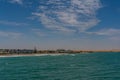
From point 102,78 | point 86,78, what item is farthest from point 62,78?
point 102,78

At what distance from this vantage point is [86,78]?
182ft

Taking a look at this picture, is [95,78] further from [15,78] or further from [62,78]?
[15,78]

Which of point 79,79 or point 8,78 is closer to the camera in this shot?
point 79,79

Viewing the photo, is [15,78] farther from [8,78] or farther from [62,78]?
[62,78]

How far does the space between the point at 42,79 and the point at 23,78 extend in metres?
4.76

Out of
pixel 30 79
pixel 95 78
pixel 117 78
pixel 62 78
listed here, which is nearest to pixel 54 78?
pixel 62 78

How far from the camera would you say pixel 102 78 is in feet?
182

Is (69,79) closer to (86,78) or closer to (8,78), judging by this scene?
(86,78)

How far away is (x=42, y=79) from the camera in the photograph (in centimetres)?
5469

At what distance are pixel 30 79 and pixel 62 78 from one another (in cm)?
695

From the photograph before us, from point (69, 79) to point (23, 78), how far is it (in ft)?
34.5

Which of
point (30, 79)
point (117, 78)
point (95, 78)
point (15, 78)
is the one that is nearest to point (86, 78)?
point (95, 78)

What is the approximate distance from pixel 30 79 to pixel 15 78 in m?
4.23

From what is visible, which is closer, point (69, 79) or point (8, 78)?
point (69, 79)
